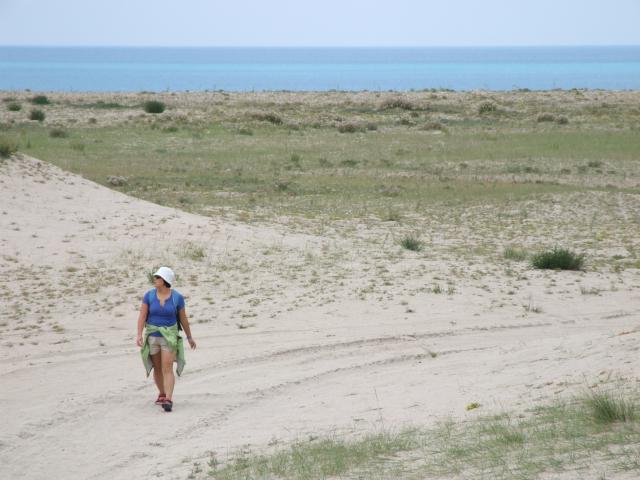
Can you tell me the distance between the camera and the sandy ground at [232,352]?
8.56 meters

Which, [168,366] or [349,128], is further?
[349,128]

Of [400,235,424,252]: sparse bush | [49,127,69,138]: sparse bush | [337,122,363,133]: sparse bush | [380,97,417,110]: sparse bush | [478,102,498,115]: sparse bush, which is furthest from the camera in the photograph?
[380,97,417,110]: sparse bush

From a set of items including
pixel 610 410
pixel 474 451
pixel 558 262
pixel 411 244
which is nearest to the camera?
pixel 474 451

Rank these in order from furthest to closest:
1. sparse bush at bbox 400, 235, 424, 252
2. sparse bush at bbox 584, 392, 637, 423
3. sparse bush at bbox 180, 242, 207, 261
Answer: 1. sparse bush at bbox 400, 235, 424, 252
2. sparse bush at bbox 180, 242, 207, 261
3. sparse bush at bbox 584, 392, 637, 423

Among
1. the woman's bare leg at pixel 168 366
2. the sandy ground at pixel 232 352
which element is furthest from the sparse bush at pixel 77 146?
the woman's bare leg at pixel 168 366

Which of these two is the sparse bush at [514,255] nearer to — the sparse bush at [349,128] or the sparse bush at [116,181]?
the sparse bush at [116,181]

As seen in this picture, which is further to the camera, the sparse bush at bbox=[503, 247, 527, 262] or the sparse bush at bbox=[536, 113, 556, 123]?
the sparse bush at bbox=[536, 113, 556, 123]

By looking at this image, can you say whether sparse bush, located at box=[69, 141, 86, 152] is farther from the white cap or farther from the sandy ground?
the white cap

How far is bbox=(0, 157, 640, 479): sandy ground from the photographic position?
856cm

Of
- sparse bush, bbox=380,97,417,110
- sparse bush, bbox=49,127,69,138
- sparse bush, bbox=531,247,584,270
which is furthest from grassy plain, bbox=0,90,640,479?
sparse bush, bbox=380,97,417,110

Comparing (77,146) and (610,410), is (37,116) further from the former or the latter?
(610,410)

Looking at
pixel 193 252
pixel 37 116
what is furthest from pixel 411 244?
pixel 37 116

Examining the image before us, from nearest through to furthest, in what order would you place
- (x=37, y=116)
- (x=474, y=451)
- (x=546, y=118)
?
(x=474, y=451) → (x=37, y=116) → (x=546, y=118)

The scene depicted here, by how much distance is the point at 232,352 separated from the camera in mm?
11641
